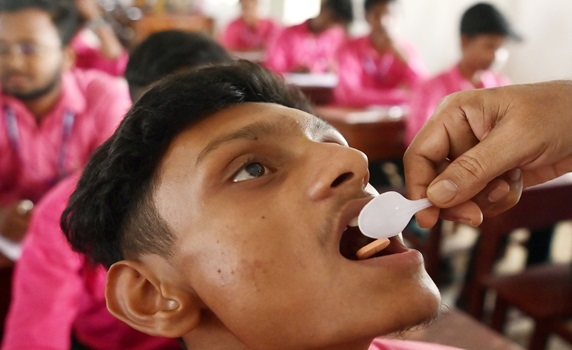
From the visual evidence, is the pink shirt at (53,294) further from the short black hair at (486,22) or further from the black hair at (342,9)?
the black hair at (342,9)

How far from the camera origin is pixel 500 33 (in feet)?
11.4

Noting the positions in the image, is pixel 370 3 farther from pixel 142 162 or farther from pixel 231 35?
pixel 142 162

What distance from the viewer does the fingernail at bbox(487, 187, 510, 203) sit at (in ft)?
3.13

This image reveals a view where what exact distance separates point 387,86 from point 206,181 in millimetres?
4447

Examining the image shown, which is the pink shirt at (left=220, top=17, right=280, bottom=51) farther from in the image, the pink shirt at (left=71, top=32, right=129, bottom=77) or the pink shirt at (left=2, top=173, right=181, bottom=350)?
the pink shirt at (left=2, top=173, right=181, bottom=350)

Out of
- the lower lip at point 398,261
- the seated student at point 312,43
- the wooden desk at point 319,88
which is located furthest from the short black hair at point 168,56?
the seated student at point 312,43

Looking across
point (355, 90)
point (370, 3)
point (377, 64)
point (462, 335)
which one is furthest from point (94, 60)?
point (462, 335)

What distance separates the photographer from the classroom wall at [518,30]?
5293 mm

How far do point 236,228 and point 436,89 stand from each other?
9.88ft

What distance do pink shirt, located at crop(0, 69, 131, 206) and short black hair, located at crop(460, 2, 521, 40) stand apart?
87.4 inches

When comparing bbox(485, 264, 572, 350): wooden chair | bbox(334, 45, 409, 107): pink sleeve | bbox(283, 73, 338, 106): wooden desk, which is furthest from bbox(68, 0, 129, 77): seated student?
bbox(485, 264, 572, 350): wooden chair

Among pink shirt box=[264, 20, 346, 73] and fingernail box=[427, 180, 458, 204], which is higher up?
fingernail box=[427, 180, 458, 204]

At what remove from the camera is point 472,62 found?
3547 millimetres

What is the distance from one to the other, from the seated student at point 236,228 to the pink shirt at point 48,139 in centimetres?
147
